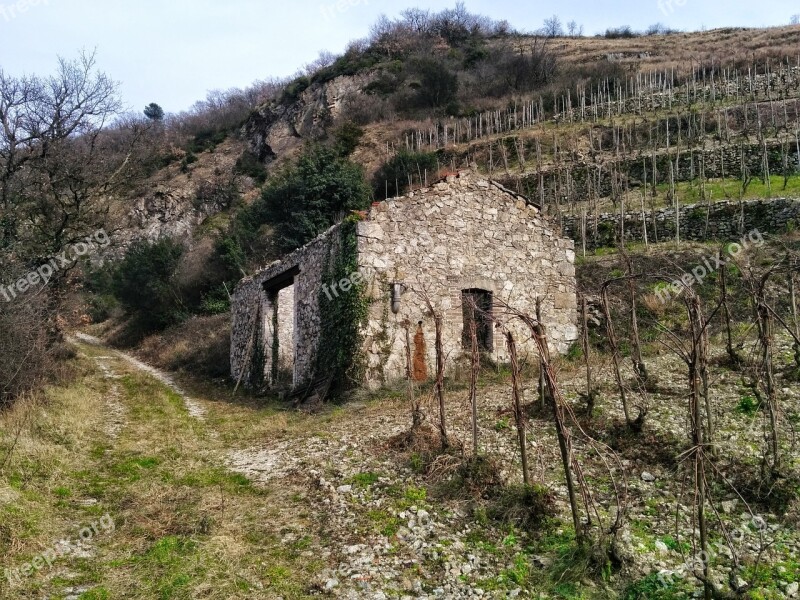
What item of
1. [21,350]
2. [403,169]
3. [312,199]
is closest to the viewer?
[21,350]

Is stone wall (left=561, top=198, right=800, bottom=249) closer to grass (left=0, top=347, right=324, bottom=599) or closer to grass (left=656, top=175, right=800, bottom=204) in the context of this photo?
grass (left=656, top=175, right=800, bottom=204)

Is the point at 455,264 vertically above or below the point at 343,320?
above

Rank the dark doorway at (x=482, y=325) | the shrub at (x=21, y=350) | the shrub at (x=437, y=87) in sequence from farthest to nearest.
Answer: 1. the shrub at (x=437, y=87)
2. the dark doorway at (x=482, y=325)
3. the shrub at (x=21, y=350)

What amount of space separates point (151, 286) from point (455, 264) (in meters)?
21.6

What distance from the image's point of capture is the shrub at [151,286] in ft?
92.6

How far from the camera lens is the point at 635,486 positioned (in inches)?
213


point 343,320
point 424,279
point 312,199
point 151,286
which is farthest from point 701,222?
point 151,286

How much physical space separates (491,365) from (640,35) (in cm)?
7099

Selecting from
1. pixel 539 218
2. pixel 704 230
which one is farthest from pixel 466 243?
pixel 704 230

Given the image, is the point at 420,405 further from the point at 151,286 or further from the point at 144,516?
the point at 151,286

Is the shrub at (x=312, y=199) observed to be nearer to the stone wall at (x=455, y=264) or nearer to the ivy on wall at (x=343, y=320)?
the ivy on wall at (x=343, y=320)

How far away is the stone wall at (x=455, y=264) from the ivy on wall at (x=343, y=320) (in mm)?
204

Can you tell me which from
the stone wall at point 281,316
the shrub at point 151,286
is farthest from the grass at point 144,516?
the shrub at point 151,286

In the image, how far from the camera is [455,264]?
38.3 feet
